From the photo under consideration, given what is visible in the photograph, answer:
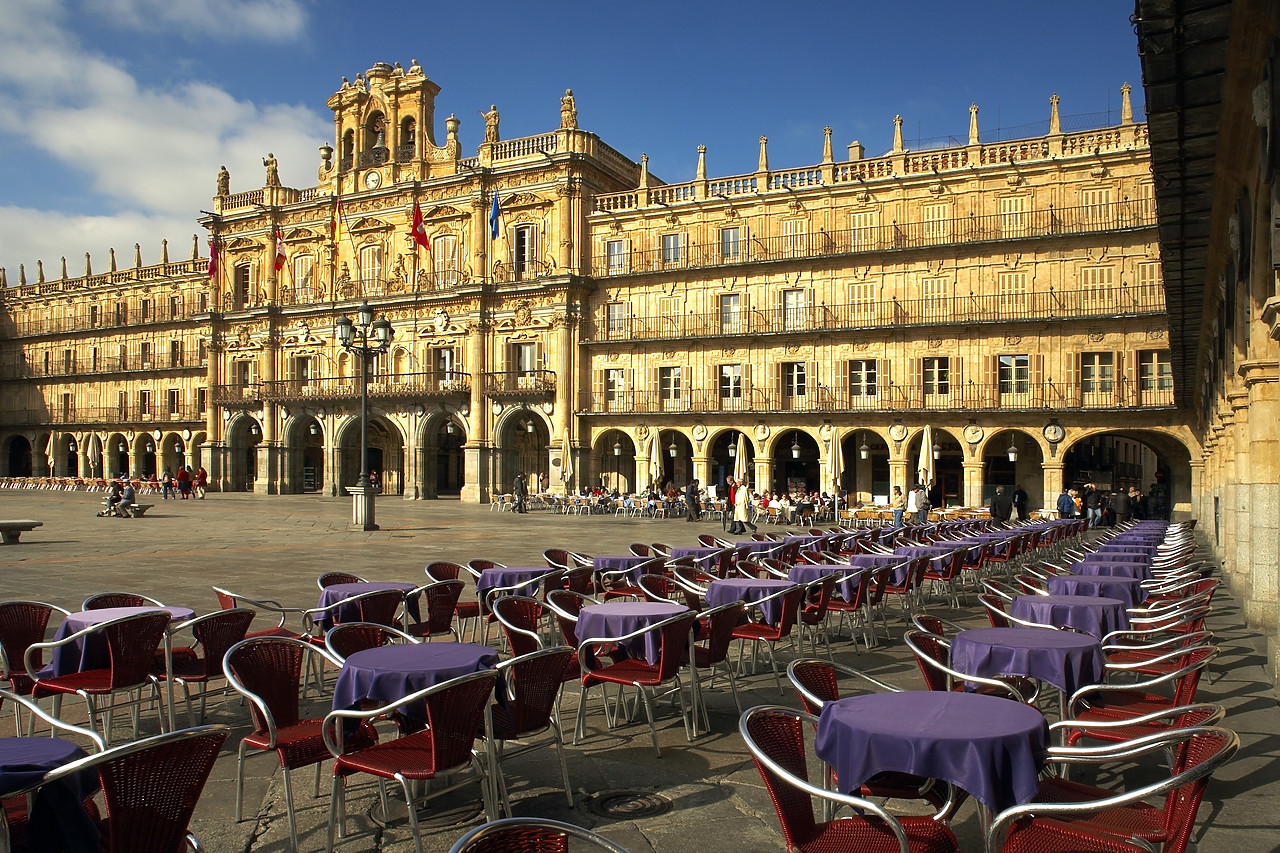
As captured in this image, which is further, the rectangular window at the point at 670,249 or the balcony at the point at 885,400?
the rectangular window at the point at 670,249

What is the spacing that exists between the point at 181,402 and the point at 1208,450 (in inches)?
1946

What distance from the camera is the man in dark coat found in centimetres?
3120

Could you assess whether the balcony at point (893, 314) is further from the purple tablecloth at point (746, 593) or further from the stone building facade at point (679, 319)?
the purple tablecloth at point (746, 593)

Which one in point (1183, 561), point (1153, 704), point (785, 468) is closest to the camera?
point (1153, 704)

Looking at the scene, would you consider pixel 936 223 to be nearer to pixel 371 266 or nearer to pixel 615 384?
pixel 615 384

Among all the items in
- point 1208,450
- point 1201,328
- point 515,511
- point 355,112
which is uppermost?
point 355,112

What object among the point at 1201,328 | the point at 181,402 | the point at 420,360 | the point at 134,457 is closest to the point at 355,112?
the point at 420,360

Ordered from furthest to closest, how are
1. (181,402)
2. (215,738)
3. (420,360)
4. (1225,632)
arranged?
1. (181,402)
2. (420,360)
3. (1225,632)
4. (215,738)

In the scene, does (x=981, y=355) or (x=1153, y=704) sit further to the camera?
(x=981, y=355)

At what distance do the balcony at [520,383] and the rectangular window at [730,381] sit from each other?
6.89 m

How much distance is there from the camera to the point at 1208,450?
22594 millimetres

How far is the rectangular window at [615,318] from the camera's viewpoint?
38156 mm

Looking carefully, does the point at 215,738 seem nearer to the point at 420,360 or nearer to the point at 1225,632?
the point at 1225,632

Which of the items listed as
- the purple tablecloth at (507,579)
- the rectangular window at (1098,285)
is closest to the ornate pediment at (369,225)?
the rectangular window at (1098,285)
